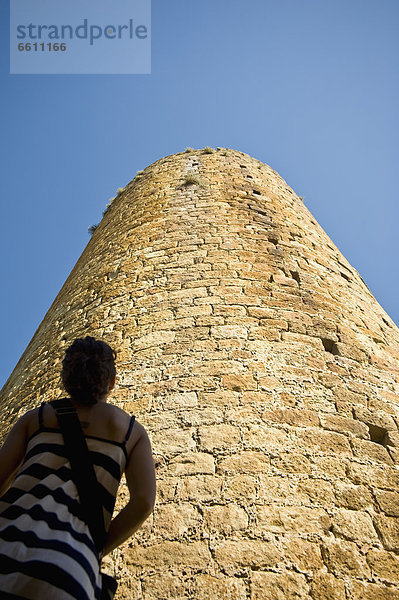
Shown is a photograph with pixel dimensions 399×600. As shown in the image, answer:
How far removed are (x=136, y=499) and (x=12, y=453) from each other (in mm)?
415

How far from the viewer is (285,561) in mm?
1825

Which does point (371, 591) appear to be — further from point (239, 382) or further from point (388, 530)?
point (239, 382)

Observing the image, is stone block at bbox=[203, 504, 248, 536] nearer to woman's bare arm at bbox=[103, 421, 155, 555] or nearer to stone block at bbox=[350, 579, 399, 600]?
stone block at bbox=[350, 579, 399, 600]

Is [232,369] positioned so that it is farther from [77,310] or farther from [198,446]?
[77,310]

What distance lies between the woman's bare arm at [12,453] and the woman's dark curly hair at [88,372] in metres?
0.17

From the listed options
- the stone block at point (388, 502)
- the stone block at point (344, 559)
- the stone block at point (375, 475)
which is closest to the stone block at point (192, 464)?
the stone block at point (344, 559)

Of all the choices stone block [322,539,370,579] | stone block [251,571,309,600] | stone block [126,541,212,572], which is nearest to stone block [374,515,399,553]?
stone block [322,539,370,579]

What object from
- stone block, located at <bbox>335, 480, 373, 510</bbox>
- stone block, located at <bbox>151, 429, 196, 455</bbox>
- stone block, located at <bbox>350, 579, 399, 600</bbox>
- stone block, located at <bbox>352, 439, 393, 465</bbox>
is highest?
stone block, located at <bbox>151, 429, 196, 455</bbox>

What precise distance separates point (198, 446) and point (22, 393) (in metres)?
1.97

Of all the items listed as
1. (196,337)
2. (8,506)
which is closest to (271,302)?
(196,337)

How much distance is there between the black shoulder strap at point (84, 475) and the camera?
118 cm

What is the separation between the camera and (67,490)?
3.88 feet

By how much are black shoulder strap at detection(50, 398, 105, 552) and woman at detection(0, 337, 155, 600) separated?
0.01 meters

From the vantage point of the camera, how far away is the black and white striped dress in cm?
101
